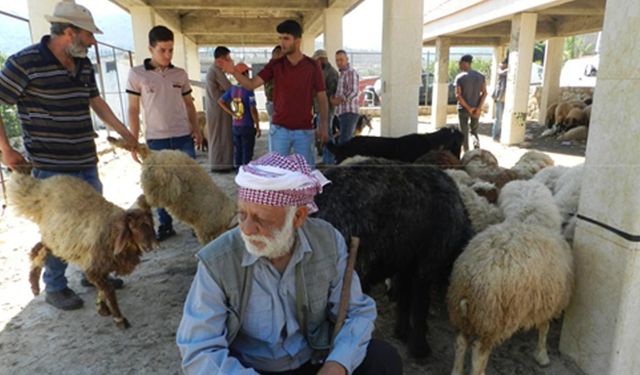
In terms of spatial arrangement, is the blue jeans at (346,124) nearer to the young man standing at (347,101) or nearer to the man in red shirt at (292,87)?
the young man standing at (347,101)

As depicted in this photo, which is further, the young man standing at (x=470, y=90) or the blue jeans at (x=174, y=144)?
the young man standing at (x=470, y=90)

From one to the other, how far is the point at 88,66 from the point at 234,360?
2.72 m

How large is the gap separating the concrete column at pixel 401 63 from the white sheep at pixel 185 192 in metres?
3.43

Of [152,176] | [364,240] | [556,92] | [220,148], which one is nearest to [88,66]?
[152,176]

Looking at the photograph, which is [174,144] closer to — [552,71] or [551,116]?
[551,116]

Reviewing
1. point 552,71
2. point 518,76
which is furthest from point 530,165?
point 552,71

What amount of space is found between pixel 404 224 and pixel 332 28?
884 cm

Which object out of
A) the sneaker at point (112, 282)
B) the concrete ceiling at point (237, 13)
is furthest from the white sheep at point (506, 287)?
the concrete ceiling at point (237, 13)

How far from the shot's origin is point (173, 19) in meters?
12.0

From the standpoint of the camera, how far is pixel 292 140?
4762 mm

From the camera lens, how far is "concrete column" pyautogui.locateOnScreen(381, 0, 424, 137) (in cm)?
609

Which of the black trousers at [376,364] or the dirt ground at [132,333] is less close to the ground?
the black trousers at [376,364]

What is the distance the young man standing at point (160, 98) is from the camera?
4.27 m

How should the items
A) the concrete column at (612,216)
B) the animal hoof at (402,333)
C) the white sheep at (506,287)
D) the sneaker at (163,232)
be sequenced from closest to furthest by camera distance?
1. the concrete column at (612,216)
2. the white sheep at (506,287)
3. the animal hoof at (402,333)
4. the sneaker at (163,232)
